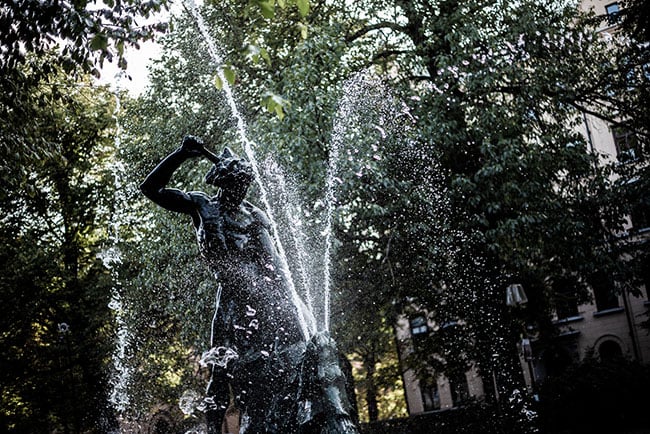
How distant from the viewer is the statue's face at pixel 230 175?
539 centimetres

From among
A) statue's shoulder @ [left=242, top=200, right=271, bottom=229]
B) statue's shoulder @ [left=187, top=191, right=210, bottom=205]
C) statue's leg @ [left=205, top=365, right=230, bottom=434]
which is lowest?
statue's leg @ [left=205, top=365, right=230, bottom=434]

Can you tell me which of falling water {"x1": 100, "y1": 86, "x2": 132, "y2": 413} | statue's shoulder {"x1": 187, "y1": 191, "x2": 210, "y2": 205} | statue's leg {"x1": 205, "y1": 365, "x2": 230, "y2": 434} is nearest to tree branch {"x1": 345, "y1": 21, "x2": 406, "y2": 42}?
falling water {"x1": 100, "y1": 86, "x2": 132, "y2": 413}

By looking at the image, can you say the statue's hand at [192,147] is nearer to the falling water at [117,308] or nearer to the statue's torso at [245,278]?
the statue's torso at [245,278]

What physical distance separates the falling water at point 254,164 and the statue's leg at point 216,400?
2.46ft

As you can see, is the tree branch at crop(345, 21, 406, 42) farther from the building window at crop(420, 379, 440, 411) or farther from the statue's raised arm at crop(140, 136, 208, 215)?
the building window at crop(420, 379, 440, 411)

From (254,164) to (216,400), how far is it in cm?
887

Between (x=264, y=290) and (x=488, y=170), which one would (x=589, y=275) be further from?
(x=264, y=290)

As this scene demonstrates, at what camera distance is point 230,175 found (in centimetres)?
538

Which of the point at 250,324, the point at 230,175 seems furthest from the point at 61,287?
the point at 250,324

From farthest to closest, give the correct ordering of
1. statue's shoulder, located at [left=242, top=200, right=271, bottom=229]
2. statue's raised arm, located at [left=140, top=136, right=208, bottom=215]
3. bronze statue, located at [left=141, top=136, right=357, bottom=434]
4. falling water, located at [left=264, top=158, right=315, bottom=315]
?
falling water, located at [left=264, top=158, right=315, bottom=315] → statue's shoulder, located at [left=242, top=200, right=271, bottom=229] → statue's raised arm, located at [left=140, top=136, right=208, bottom=215] → bronze statue, located at [left=141, top=136, right=357, bottom=434]

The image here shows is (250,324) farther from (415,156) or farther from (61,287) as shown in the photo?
(61,287)

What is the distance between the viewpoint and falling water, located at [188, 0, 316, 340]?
17.0 feet

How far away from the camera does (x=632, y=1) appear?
43.1 ft

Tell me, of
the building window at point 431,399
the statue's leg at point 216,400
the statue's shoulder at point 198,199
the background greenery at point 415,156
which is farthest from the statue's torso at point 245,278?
the building window at point 431,399
